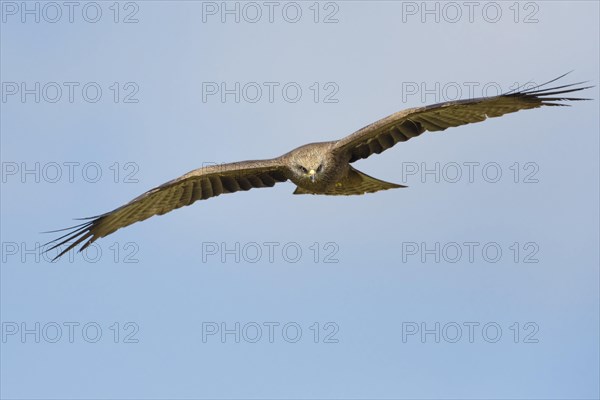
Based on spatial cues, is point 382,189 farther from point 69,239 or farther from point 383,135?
point 69,239

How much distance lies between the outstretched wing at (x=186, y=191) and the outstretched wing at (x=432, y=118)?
112 centimetres

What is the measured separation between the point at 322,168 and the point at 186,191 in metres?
2.43

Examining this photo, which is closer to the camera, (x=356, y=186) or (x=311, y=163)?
(x=311, y=163)

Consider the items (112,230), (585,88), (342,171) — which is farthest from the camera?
(112,230)

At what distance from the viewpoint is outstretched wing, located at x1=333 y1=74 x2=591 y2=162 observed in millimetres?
15383

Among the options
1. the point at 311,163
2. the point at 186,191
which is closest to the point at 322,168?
the point at 311,163

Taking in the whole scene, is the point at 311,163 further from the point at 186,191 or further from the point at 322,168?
the point at 186,191

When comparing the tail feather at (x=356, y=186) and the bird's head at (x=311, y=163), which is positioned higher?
the bird's head at (x=311, y=163)

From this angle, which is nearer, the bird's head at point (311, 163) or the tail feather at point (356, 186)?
the bird's head at point (311, 163)

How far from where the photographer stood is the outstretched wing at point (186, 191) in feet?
53.9

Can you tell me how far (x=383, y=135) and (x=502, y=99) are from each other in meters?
1.60

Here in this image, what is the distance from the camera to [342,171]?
51.9 ft

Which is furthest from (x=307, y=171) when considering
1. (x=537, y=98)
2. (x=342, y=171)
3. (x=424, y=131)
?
(x=537, y=98)

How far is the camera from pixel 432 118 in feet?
51.9
